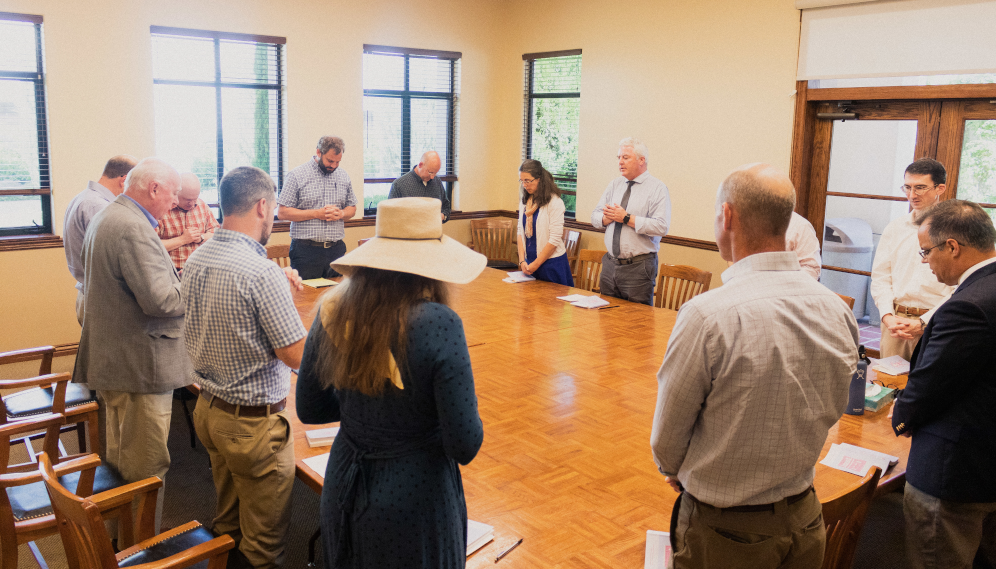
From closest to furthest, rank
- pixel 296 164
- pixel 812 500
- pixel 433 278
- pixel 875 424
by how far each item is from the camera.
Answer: pixel 433 278 < pixel 812 500 < pixel 875 424 < pixel 296 164

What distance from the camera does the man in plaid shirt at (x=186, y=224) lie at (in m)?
4.63

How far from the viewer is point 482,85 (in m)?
8.35

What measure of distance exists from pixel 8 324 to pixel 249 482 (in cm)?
452

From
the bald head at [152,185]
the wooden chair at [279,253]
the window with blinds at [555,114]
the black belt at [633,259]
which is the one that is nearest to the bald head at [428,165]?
the wooden chair at [279,253]

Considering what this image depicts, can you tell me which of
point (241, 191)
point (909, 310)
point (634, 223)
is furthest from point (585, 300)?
point (241, 191)

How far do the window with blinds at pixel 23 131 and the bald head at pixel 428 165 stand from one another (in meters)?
2.96

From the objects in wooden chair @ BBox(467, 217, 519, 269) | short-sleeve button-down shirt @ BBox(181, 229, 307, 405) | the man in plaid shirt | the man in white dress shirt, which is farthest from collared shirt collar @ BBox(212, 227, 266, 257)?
wooden chair @ BBox(467, 217, 519, 269)

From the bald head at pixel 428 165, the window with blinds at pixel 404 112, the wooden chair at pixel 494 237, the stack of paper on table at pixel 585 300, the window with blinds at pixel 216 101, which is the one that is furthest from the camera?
the wooden chair at pixel 494 237

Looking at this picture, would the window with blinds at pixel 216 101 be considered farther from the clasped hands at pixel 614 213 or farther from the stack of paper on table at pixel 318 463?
the stack of paper on table at pixel 318 463

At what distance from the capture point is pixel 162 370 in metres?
2.94

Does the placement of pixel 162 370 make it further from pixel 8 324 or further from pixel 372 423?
pixel 8 324

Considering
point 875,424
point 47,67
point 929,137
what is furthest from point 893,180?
point 47,67

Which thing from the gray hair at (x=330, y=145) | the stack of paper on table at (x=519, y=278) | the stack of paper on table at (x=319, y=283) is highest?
the gray hair at (x=330, y=145)

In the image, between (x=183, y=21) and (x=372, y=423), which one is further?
(x=183, y=21)
